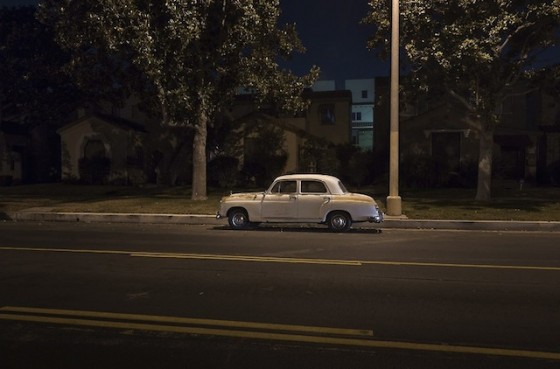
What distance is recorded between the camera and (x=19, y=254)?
9.91 metres

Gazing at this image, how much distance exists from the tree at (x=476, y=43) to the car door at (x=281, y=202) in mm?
6779

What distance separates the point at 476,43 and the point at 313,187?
720cm

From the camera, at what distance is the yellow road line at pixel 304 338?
4.78 meters

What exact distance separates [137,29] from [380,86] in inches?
758

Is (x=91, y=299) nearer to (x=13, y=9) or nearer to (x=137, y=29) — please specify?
(x=137, y=29)

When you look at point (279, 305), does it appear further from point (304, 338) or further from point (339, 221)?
point (339, 221)

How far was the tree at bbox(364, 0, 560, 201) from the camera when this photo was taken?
17.0 metres

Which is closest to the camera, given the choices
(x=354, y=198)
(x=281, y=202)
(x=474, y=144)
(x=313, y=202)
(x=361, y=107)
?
(x=354, y=198)

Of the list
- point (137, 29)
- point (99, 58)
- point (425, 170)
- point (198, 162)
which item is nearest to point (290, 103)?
point (198, 162)

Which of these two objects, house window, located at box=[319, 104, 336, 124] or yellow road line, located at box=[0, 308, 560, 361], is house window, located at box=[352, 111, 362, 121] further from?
yellow road line, located at box=[0, 308, 560, 361]

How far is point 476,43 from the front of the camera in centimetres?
1678

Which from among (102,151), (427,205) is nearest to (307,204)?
(427,205)

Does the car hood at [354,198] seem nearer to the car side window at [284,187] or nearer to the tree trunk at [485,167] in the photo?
the car side window at [284,187]

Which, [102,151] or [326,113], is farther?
[326,113]
